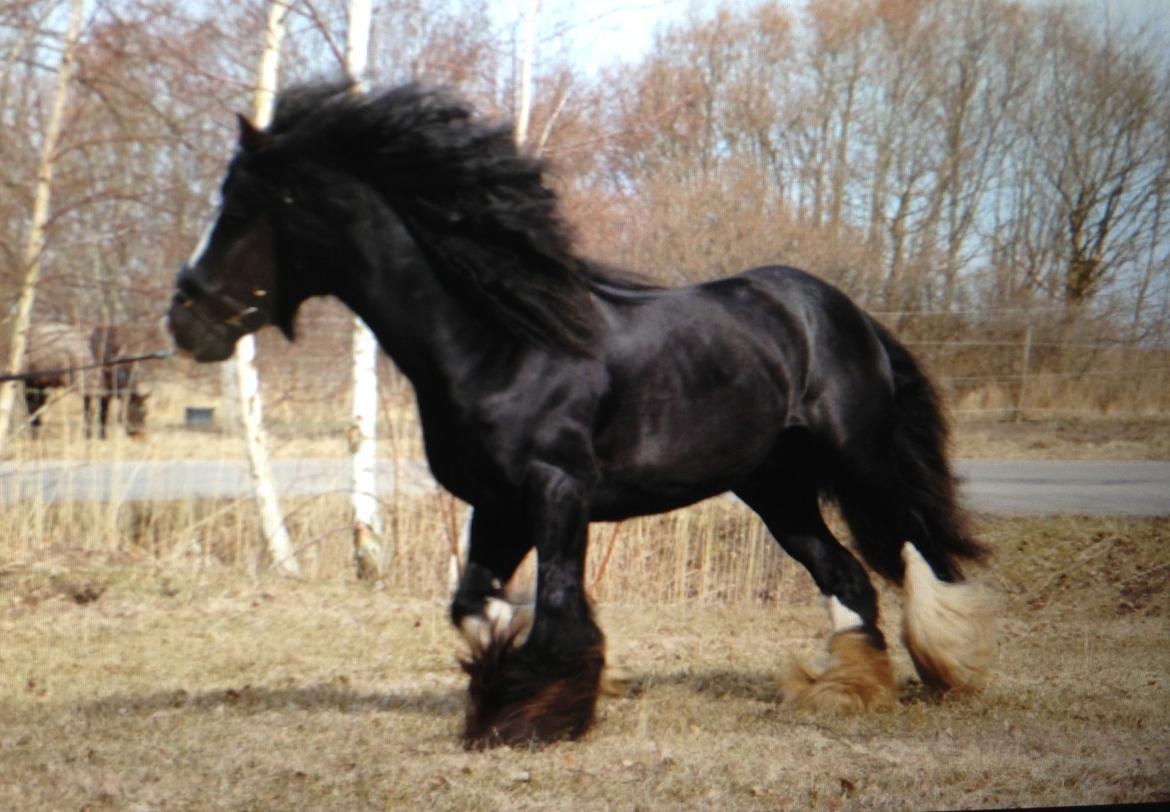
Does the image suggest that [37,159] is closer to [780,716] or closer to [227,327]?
[227,327]

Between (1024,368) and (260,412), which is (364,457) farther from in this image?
(1024,368)

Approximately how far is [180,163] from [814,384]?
4813mm

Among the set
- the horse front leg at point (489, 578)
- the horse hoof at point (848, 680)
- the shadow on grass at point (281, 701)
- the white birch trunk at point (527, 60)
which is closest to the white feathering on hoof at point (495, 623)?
the horse front leg at point (489, 578)

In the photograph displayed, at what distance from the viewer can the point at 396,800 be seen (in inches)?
143

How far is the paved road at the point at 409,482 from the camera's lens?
5.96 m

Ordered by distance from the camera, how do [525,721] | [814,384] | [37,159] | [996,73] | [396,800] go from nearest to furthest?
[396,800] → [525,721] → [814,384] → [996,73] → [37,159]

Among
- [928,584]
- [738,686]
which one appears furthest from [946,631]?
[738,686]

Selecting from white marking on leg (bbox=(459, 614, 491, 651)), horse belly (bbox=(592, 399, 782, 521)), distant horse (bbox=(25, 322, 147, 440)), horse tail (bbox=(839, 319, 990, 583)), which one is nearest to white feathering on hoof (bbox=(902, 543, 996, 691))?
horse tail (bbox=(839, 319, 990, 583))

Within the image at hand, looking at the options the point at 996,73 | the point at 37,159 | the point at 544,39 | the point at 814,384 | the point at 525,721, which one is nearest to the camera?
the point at 525,721

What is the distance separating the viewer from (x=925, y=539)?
5.20m

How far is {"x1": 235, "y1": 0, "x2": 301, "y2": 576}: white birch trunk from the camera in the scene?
7914 mm

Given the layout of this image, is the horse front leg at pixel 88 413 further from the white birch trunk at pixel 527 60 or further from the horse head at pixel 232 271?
the horse head at pixel 232 271

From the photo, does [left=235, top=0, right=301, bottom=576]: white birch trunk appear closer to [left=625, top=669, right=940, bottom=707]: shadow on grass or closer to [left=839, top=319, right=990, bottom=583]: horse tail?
[left=625, top=669, right=940, bottom=707]: shadow on grass

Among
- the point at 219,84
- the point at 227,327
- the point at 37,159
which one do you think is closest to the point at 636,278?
the point at 227,327
